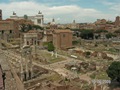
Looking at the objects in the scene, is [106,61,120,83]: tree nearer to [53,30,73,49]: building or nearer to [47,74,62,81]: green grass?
[47,74,62,81]: green grass

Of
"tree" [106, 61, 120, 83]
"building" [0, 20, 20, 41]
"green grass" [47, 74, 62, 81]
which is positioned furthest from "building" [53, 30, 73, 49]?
"tree" [106, 61, 120, 83]

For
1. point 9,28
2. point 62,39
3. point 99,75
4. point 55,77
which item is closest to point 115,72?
point 99,75

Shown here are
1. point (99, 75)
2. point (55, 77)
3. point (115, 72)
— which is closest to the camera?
point (115, 72)

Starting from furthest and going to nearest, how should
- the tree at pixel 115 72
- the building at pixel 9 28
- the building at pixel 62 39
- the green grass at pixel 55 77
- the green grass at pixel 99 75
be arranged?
the building at pixel 9 28
the building at pixel 62 39
the green grass at pixel 99 75
the green grass at pixel 55 77
the tree at pixel 115 72

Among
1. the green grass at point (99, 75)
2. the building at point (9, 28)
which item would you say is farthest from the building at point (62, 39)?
the green grass at point (99, 75)

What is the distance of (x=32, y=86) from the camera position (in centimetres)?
2453

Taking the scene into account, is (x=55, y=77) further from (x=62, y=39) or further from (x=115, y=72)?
(x=62, y=39)

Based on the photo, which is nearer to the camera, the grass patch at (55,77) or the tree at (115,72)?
the tree at (115,72)

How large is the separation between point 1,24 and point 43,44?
42.9ft

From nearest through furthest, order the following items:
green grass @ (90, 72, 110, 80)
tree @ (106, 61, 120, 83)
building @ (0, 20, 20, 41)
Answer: tree @ (106, 61, 120, 83) < green grass @ (90, 72, 110, 80) < building @ (0, 20, 20, 41)

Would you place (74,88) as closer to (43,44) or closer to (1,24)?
(43,44)

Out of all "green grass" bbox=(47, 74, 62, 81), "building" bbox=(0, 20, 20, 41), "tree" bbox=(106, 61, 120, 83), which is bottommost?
"green grass" bbox=(47, 74, 62, 81)

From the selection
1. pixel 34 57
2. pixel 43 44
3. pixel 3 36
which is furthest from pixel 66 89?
pixel 3 36

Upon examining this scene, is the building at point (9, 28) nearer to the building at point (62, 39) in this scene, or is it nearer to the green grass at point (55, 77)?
the building at point (62, 39)
